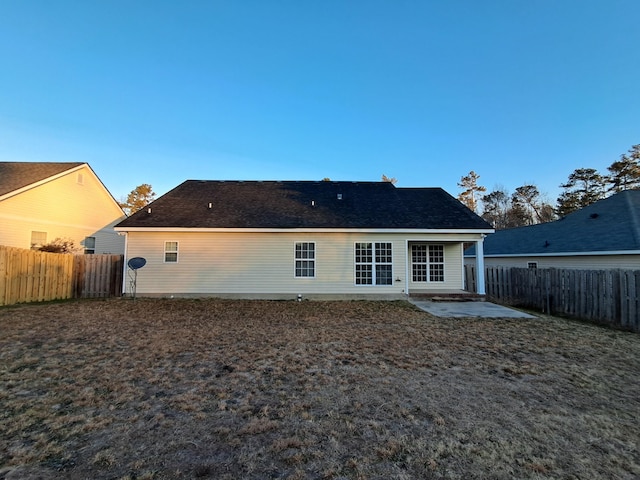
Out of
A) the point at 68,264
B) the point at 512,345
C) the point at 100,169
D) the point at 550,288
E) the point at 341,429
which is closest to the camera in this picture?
the point at 341,429

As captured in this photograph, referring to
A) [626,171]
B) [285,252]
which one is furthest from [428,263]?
[626,171]

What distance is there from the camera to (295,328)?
7449 millimetres

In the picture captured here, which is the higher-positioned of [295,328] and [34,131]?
[34,131]

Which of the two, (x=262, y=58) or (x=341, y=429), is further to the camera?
(x=262, y=58)

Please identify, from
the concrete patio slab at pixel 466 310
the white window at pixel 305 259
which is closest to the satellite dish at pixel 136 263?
the white window at pixel 305 259

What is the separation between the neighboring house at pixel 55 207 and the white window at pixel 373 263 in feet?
53.0

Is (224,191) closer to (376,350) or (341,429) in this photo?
(376,350)

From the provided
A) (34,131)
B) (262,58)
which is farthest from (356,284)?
(34,131)

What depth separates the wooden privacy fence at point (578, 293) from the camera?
850 cm

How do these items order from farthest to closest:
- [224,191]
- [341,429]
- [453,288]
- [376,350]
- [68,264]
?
1. [224,191]
2. [453,288]
3. [68,264]
4. [376,350]
5. [341,429]

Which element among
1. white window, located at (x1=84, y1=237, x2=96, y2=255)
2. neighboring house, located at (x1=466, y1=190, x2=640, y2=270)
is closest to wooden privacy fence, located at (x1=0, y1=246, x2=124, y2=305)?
white window, located at (x1=84, y1=237, x2=96, y2=255)

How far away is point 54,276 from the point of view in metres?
11.6

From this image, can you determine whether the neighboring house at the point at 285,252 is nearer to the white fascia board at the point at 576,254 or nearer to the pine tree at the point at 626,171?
the white fascia board at the point at 576,254

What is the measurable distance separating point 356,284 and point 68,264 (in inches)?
462
